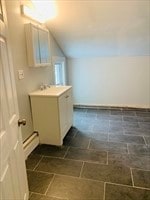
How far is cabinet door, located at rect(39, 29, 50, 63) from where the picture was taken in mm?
2750

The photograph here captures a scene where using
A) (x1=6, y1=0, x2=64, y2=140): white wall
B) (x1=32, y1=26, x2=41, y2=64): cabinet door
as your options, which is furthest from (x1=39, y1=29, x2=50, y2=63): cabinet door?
(x1=6, y1=0, x2=64, y2=140): white wall

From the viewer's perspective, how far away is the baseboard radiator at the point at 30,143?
7.90 ft

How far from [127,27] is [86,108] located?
2.28 m

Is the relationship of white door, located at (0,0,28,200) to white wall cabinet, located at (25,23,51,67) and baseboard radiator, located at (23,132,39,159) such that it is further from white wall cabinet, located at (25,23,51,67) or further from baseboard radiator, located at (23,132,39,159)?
white wall cabinet, located at (25,23,51,67)

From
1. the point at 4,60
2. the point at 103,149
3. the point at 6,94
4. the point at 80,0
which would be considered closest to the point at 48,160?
the point at 103,149

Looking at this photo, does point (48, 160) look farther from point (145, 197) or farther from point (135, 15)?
point (135, 15)

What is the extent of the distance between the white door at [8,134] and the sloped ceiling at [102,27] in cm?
190

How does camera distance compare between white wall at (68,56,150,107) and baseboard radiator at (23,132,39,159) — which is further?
A: white wall at (68,56,150,107)

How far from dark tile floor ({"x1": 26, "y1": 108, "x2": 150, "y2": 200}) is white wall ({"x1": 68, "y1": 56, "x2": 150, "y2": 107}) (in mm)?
1116

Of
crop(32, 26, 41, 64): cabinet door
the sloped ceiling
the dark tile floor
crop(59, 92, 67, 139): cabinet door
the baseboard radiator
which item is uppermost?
the sloped ceiling

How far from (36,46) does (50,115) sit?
3.56 feet

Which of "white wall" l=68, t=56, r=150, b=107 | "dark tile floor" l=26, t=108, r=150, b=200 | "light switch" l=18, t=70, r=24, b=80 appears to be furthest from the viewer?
"white wall" l=68, t=56, r=150, b=107

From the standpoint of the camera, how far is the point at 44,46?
2.87 metres

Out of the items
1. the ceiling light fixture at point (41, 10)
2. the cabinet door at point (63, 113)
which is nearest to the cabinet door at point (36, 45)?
the ceiling light fixture at point (41, 10)
